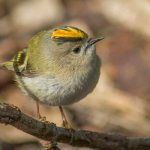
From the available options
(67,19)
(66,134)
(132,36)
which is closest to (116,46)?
(132,36)

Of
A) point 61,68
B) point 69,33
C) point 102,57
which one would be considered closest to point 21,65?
point 61,68

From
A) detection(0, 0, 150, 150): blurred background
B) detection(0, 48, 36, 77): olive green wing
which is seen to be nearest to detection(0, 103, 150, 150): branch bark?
detection(0, 48, 36, 77): olive green wing

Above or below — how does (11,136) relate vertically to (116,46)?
below

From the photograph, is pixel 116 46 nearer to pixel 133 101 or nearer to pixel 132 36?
pixel 132 36

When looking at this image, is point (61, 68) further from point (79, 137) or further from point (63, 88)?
point (79, 137)

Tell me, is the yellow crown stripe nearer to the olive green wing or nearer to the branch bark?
the olive green wing
